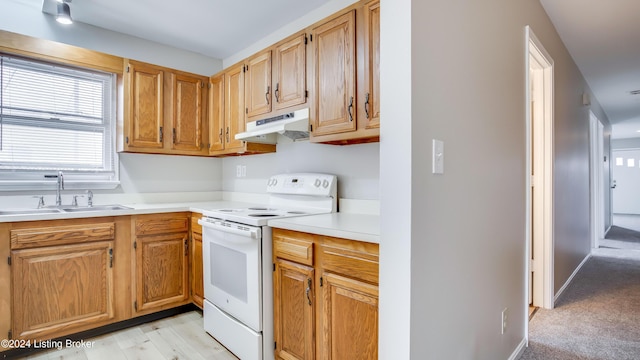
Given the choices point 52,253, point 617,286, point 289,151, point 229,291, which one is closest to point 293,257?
point 229,291

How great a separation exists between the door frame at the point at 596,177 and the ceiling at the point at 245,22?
45.9 inches

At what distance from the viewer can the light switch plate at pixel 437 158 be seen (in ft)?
3.76

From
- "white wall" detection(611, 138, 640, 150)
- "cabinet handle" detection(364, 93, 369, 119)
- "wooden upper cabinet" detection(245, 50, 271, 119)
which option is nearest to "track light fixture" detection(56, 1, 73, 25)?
"wooden upper cabinet" detection(245, 50, 271, 119)

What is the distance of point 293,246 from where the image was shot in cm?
176

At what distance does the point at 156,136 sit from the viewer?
2.92m

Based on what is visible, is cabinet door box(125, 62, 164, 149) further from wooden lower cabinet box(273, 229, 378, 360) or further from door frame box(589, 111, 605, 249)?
door frame box(589, 111, 605, 249)

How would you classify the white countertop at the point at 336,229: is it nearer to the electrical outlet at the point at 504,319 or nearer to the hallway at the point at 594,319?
the electrical outlet at the point at 504,319

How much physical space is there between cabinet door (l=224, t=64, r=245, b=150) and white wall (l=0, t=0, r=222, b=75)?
588 millimetres

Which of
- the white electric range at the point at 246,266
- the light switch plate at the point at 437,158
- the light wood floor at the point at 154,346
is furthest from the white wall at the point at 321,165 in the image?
the light wood floor at the point at 154,346

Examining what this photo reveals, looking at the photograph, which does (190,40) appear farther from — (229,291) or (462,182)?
(462,182)

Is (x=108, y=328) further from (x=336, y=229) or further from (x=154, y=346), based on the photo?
(x=336, y=229)

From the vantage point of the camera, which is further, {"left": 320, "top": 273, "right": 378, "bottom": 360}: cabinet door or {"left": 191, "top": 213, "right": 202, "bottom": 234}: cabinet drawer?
{"left": 191, "top": 213, "right": 202, "bottom": 234}: cabinet drawer

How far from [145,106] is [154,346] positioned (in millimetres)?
1942

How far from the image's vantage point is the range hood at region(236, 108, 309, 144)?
2.22 meters
